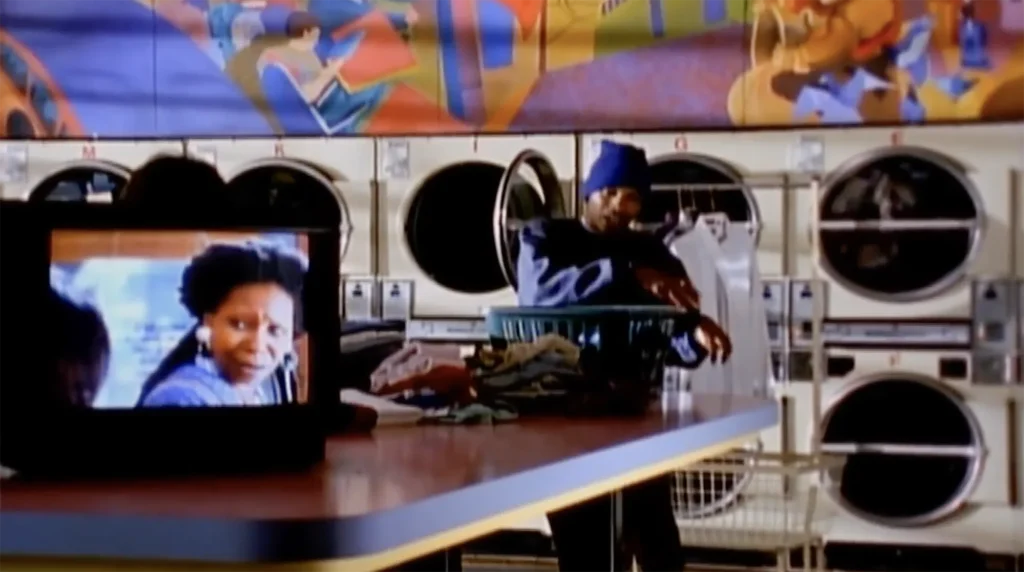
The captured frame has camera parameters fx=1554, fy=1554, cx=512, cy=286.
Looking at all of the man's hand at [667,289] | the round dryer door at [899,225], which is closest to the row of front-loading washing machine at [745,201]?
the round dryer door at [899,225]

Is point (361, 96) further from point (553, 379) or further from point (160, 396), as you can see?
point (160, 396)

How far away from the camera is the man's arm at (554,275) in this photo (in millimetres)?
2531

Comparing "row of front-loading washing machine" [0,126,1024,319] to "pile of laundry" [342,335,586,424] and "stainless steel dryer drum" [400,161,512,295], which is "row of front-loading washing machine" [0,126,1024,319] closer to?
"stainless steel dryer drum" [400,161,512,295]

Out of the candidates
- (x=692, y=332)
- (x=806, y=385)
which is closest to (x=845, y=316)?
(x=806, y=385)

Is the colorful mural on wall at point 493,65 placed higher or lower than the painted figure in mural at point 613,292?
higher

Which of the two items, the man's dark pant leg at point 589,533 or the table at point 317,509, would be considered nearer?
the table at point 317,509

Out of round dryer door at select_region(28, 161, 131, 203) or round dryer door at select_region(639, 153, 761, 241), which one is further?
round dryer door at select_region(28, 161, 131, 203)

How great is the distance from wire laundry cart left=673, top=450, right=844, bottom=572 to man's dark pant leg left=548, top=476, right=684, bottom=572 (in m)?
1.09

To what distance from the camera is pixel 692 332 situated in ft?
7.62

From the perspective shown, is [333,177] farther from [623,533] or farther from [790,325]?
[623,533]

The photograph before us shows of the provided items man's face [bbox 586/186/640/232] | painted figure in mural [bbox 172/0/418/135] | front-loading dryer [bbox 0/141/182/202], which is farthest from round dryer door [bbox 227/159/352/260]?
man's face [bbox 586/186/640/232]

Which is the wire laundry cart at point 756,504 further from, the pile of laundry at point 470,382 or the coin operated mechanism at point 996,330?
the pile of laundry at point 470,382

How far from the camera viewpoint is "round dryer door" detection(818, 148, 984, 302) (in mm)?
4773

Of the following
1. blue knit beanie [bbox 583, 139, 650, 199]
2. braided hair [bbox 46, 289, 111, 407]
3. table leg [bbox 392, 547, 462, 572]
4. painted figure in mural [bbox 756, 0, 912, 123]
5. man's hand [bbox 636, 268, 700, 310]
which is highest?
painted figure in mural [bbox 756, 0, 912, 123]
